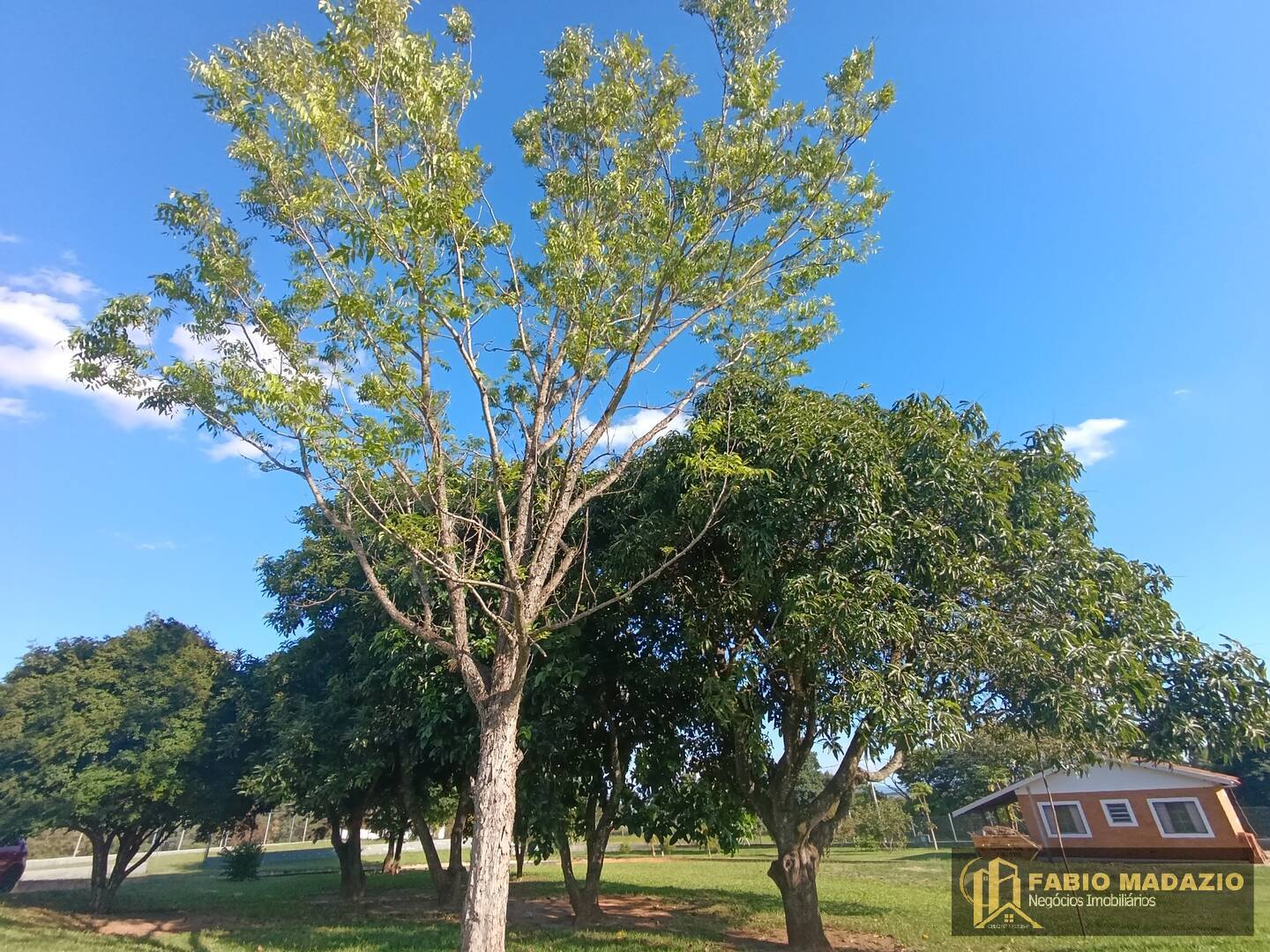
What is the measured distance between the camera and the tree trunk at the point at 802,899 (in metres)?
9.75

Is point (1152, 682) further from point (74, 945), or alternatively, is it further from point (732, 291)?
point (74, 945)

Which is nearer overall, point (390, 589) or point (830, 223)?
point (830, 223)

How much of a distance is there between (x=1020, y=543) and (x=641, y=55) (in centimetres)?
767

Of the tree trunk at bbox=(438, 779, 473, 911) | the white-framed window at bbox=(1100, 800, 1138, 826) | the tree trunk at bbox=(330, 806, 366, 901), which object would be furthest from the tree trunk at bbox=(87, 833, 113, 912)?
the white-framed window at bbox=(1100, 800, 1138, 826)

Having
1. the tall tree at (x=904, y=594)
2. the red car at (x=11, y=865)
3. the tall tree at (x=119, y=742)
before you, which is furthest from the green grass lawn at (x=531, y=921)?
the tall tree at (x=904, y=594)

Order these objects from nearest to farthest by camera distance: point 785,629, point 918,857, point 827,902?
point 785,629 < point 827,902 < point 918,857

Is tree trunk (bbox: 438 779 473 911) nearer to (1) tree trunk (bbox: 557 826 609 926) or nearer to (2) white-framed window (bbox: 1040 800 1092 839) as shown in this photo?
(1) tree trunk (bbox: 557 826 609 926)

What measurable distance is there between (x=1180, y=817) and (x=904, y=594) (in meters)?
20.5

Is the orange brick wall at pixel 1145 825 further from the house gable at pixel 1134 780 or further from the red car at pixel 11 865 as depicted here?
the red car at pixel 11 865

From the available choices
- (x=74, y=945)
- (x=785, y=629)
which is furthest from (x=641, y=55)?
(x=74, y=945)

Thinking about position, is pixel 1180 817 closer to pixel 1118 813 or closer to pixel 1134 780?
pixel 1134 780

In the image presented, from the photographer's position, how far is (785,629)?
7.96 meters

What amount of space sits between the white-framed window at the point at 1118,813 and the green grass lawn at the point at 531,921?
130 inches

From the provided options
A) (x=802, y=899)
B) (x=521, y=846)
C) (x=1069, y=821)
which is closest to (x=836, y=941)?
(x=802, y=899)
